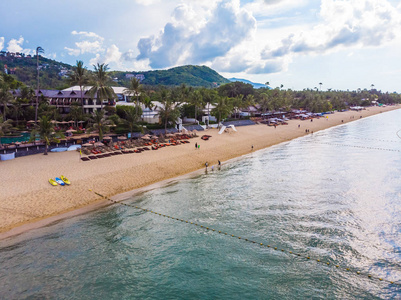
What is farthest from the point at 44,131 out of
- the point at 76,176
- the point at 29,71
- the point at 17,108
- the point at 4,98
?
the point at 29,71

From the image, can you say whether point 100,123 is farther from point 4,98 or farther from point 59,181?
point 4,98

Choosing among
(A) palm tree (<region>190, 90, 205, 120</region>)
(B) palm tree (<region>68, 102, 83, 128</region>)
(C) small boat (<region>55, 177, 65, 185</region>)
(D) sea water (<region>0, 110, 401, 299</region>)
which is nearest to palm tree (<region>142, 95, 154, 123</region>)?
(A) palm tree (<region>190, 90, 205, 120</region>)

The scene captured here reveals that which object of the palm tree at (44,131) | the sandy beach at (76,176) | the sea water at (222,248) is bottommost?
the sea water at (222,248)

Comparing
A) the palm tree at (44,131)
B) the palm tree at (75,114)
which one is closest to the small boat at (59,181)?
the palm tree at (44,131)

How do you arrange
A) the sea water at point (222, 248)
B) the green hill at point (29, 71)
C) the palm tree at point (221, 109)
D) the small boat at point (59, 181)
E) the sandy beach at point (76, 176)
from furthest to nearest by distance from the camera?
the green hill at point (29, 71)
the palm tree at point (221, 109)
the small boat at point (59, 181)
the sandy beach at point (76, 176)
the sea water at point (222, 248)

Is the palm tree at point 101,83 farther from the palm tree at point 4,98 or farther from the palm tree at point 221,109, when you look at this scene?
the palm tree at point 221,109

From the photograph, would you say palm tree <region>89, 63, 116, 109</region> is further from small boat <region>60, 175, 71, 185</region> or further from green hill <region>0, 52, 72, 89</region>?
green hill <region>0, 52, 72, 89</region>

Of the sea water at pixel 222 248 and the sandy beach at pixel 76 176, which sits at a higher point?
the sandy beach at pixel 76 176
